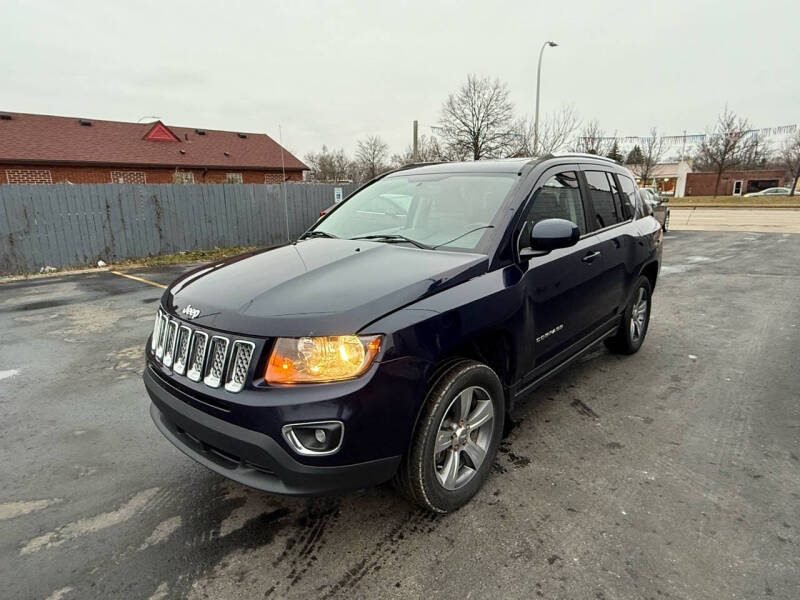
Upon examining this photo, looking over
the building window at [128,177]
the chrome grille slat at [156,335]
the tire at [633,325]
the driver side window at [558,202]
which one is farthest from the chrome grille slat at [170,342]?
the building window at [128,177]

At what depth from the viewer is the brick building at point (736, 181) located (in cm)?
6581

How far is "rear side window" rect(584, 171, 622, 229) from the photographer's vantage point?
3883mm

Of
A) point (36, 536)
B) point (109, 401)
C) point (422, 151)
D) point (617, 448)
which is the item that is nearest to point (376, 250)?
point (617, 448)

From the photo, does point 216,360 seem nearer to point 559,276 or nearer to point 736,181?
point 559,276

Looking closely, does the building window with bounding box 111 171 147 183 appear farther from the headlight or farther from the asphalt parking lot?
the headlight

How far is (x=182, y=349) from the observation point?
2344mm

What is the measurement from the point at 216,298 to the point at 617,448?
269cm

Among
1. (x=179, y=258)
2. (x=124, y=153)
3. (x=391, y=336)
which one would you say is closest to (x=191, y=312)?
(x=391, y=336)

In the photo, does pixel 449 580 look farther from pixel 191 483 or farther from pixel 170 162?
pixel 170 162

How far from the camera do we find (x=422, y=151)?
44875 millimetres

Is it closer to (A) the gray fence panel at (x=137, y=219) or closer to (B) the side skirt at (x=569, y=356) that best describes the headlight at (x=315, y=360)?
(B) the side skirt at (x=569, y=356)

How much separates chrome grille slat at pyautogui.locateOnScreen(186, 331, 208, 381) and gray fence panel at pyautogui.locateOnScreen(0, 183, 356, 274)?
39.4 feet

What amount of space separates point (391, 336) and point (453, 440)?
798 millimetres

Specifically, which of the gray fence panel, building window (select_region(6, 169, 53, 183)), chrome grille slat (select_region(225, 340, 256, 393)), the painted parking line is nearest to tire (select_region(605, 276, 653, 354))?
chrome grille slat (select_region(225, 340, 256, 393))
